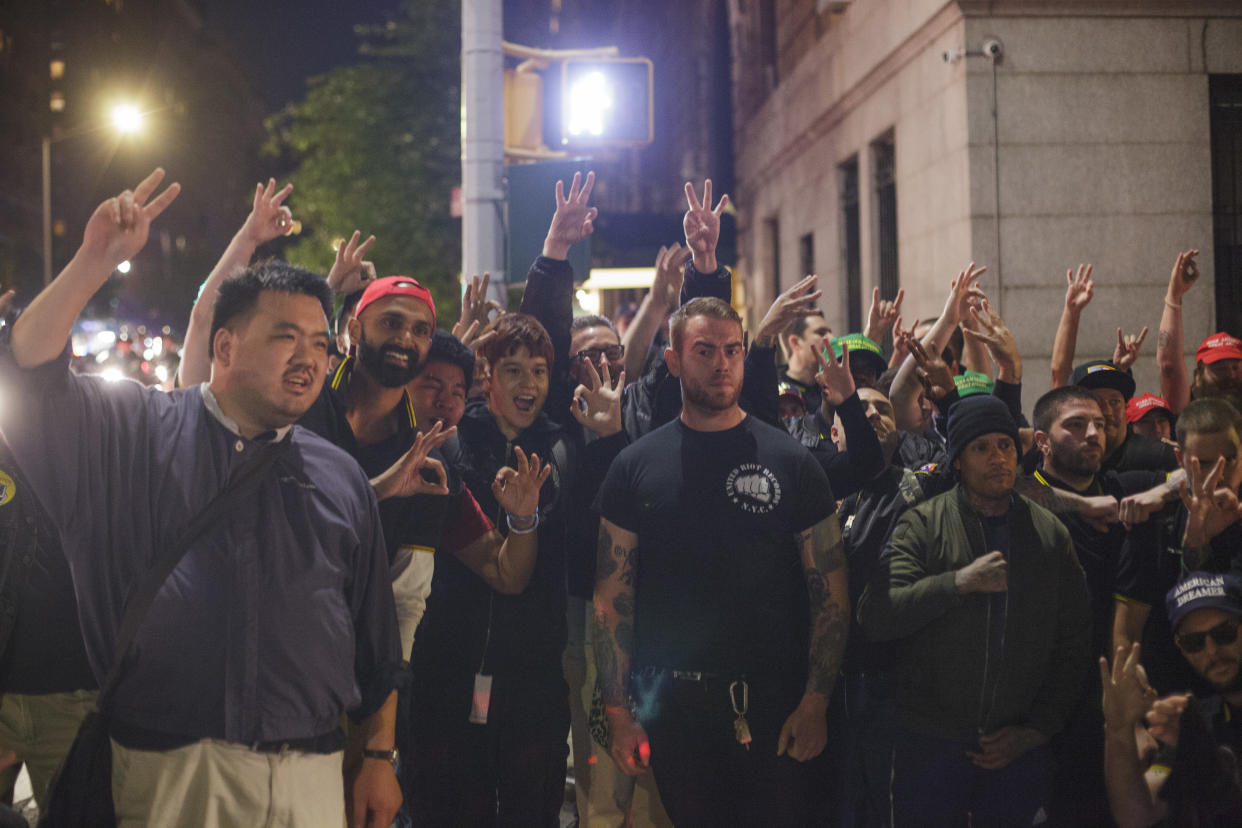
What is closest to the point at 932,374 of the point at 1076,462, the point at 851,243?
the point at 1076,462

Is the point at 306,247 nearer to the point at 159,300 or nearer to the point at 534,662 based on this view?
the point at 534,662

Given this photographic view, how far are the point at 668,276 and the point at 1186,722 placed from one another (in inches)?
142

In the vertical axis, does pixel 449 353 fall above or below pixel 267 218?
below

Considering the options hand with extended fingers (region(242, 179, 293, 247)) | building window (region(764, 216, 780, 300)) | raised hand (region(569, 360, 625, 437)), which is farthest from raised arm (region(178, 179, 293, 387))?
building window (region(764, 216, 780, 300))

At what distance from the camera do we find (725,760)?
14.4 ft

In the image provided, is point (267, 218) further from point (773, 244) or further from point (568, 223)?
point (773, 244)

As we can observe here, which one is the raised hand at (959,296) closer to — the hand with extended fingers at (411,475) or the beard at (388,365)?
the beard at (388,365)

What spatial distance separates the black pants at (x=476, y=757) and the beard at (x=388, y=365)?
1269 millimetres

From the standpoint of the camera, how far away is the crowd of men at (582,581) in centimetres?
322

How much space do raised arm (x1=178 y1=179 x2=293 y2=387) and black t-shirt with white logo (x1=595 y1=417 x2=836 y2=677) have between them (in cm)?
166

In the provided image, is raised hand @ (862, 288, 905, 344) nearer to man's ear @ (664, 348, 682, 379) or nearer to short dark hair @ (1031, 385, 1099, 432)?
short dark hair @ (1031, 385, 1099, 432)

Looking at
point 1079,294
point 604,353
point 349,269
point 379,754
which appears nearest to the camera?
point 379,754

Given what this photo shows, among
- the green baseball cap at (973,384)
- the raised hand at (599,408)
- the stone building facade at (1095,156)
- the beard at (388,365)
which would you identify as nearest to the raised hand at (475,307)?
the raised hand at (599,408)

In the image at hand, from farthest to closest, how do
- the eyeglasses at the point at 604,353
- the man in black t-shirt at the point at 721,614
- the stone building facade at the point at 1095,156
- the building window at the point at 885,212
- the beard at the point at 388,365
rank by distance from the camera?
the building window at the point at 885,212 < the stone building facade at the point at 1095,156 < the eyeglasses at the point at 604,353 < the beard at the point at 388,365 < the man in black t-shirt at the point at 721,614
